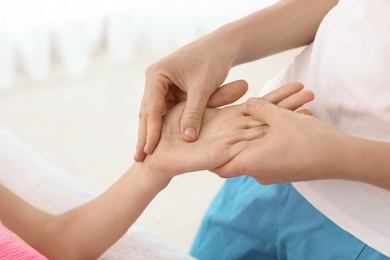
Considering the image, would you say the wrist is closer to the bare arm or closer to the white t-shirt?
the bare arm

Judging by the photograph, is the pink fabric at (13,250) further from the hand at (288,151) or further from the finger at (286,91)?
the finger at (286,91)

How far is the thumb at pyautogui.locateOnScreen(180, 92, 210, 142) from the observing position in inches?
40.9

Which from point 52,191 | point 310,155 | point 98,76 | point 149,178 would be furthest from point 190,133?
point 98,76

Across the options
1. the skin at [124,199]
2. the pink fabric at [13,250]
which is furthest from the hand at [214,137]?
the pink fabric at [13,250]

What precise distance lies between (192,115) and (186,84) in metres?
0.07

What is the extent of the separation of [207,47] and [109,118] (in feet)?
4.04

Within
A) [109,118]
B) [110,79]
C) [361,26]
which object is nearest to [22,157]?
[361,26]

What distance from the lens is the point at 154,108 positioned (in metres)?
1.06

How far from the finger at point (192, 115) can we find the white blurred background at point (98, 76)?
0.92 meters

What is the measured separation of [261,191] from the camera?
126cm

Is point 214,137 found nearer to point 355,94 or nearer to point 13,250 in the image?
point 355,94

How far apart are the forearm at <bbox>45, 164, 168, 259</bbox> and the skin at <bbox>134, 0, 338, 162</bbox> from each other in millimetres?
57

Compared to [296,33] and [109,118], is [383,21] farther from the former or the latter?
[109,118]

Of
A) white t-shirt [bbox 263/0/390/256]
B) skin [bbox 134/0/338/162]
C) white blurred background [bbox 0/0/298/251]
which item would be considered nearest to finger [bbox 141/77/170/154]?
skin [bbox 134/0/338/162]
